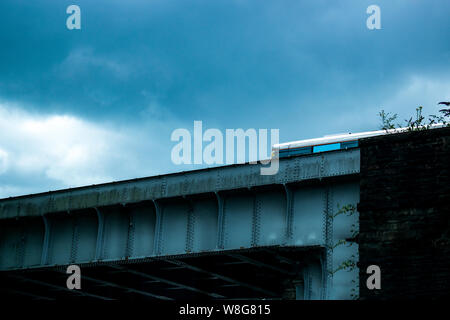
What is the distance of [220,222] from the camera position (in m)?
23.9

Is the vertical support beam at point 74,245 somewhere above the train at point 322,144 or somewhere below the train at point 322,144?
below

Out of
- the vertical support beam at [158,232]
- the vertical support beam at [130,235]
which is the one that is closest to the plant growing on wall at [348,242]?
the vertical support beam at [158,232]

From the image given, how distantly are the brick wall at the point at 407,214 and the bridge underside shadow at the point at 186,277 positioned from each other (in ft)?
14.8

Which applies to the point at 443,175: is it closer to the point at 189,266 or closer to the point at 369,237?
the point at 369,237

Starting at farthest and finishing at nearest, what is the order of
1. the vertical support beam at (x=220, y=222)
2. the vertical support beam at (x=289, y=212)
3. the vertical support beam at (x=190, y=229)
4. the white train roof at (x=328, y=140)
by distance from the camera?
1. the white train roof at (x=328, y=140)
2. the vertical support beam at (x=190, y=229)
3. the vertical support beam at (x=220, y=222)
4. the vertical support beam at (x=289, y=212)

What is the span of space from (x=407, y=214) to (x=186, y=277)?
45.0ft

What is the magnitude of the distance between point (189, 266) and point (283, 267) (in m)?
3.42

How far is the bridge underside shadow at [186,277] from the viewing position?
75.7 ft

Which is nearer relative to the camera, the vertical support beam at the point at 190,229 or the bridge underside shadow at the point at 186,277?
the bridge underside shadow at the point at 186,277

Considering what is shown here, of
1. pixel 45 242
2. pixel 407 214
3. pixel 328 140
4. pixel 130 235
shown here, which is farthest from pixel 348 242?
pixel 328 140

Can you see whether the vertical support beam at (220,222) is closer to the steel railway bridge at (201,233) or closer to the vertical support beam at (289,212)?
the steel railway bridge at (201,233)

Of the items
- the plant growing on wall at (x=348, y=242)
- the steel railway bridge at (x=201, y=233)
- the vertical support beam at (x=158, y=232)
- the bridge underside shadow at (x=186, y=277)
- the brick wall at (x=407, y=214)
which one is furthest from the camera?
the vertical support beam at (x=158, y=232)

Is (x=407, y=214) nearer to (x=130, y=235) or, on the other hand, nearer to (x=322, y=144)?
(x=130, y=235)
